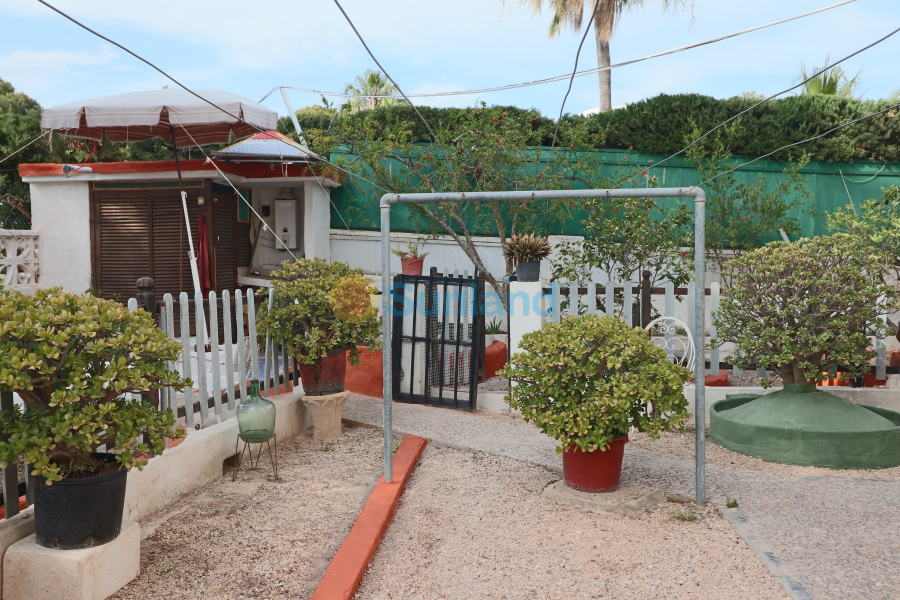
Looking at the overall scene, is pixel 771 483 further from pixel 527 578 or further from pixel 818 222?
pixel 818 222

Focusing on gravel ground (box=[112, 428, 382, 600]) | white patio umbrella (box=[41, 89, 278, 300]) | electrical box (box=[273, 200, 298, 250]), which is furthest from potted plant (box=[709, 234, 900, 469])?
electrical box (box=[273, 200, 298, 250])

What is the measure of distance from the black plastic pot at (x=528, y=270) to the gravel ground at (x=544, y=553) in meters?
2.62

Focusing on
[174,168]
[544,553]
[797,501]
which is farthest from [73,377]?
[174,168]

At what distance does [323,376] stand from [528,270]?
88.8 inches

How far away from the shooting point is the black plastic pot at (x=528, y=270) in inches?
264

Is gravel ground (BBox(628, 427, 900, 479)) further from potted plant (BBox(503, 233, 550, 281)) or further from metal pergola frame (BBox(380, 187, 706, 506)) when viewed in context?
potted plant (BBox(503, 233, 550, 281))

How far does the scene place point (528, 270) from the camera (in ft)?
22.1

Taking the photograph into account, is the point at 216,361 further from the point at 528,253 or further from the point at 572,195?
the point at 528,253

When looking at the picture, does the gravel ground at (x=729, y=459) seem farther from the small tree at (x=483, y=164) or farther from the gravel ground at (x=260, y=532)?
the small tree at (x=483, y=164)

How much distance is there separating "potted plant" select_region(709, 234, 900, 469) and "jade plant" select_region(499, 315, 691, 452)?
1622mm

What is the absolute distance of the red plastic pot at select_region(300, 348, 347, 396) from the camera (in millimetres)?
5820

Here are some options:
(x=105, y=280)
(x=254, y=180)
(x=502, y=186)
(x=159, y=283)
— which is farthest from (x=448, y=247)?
(x=105, y=280)

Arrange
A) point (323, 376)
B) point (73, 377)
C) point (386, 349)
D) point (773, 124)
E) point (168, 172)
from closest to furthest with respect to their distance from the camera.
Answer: point (73, 377), point (386, 349), point (323, 376), point (168, 172), point (773, 124)

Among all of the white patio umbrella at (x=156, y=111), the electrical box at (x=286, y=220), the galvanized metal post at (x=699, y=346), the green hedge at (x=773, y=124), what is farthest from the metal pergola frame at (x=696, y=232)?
the electrical box at (x=286, y=220)
